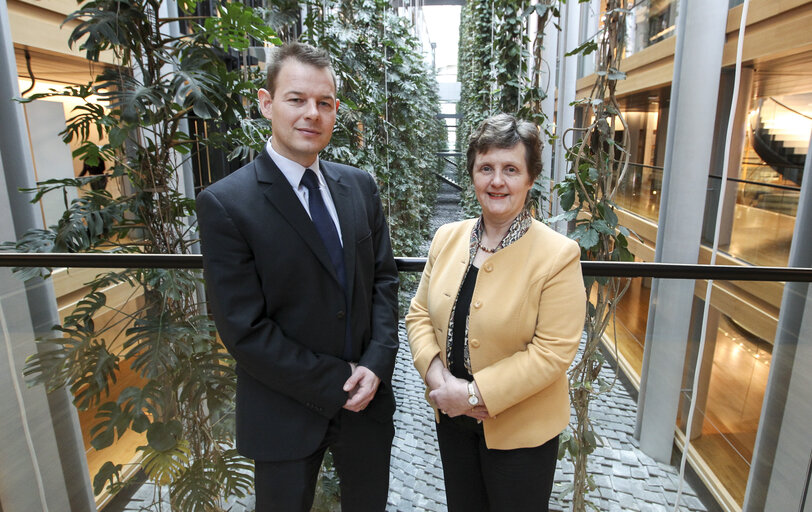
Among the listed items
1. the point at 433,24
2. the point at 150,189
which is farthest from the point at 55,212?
the point at 433,24

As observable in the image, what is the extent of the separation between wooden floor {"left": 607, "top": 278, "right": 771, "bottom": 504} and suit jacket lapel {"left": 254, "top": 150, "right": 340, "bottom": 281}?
1212 mm

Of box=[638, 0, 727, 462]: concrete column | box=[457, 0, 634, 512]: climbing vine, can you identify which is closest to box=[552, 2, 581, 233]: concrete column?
box=[638, 0, 727, 462]: concrete column

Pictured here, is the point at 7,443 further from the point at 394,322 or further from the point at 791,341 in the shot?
the point at 791,341

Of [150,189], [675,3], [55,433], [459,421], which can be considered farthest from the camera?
[675,3]

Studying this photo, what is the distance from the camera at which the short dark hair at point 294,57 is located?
1.21m

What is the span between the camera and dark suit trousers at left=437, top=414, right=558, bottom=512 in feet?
4.28

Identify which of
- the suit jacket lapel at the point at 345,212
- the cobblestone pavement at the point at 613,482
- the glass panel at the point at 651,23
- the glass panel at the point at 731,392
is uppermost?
the glass panel at the point at 651,23

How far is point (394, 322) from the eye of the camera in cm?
146

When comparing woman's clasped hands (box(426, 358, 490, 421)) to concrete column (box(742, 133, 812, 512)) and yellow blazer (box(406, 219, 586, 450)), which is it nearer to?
yellow blazer (box(406, 219, 586, 450))

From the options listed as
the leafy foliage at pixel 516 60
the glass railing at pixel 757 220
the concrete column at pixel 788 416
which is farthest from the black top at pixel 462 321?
the glass railing at pixel 757 220

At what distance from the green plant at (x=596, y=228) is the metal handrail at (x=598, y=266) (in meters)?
0.35

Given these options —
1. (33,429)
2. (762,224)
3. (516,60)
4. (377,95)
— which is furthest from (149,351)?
(762,224)

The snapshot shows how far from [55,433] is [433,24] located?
25955mm

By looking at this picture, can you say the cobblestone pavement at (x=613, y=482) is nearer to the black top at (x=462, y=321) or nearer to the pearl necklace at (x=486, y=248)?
the black top at (x=462, y=321)
